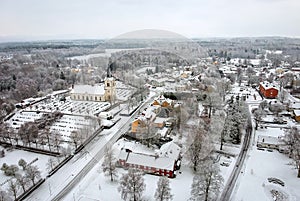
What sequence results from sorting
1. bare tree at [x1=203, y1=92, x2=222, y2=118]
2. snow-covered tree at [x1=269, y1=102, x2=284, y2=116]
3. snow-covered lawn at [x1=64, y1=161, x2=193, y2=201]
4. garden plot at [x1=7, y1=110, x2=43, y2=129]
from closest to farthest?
snow-covered lawn at [x1=64, y1=161, x2=193, y2=201]
bare tree at [x1=203, y1=92, x2=222, y2=118]
garden plot at [x1=7, y1=110, x2=43, y2=129]
snow-covered tree at [x1=269, y1=102, x2=284, y2=116]

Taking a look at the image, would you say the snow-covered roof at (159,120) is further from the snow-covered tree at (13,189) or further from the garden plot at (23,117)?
the garden plot at (23,117)

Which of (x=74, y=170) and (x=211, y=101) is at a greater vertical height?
(x=211, y=101)

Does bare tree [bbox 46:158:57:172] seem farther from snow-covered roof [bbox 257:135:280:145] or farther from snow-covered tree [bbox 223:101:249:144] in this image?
snow-covered roof [bbox 257:135:280:145]

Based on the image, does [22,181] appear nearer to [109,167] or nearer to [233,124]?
[109,167]

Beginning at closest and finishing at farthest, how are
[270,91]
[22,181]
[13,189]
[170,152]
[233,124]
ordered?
[13,189], [22,181], [170,152], [233,124], [270,91]

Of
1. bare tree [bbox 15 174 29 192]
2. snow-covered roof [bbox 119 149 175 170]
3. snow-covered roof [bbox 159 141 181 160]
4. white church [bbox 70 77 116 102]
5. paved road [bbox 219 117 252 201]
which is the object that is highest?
white church [bbox 70 77 116 102]

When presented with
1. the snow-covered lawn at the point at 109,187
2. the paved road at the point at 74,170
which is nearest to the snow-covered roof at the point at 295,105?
the snow-covered lawn at the point at 109,187

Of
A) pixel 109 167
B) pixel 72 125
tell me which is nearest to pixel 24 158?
pixel 72 125

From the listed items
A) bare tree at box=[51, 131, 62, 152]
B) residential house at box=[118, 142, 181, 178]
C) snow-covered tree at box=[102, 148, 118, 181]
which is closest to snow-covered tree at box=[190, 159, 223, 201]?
residential house at box=[118, 142, 181, 178]
